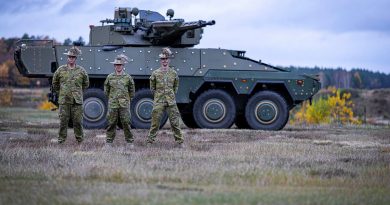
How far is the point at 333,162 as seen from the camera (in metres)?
13.6

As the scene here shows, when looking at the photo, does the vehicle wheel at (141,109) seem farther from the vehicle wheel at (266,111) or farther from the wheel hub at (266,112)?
the wheel hub at (266,112)

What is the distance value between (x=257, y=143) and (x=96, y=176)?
6911mm

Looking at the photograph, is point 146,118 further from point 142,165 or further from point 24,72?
point 142,165

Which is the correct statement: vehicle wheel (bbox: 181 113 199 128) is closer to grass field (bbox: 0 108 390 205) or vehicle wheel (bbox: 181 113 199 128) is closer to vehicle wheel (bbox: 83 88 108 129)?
vehicle wheel (bbox: 83 88 108 129)

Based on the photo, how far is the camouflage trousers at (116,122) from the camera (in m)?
16.6

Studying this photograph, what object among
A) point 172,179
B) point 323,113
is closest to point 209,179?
point 172,179

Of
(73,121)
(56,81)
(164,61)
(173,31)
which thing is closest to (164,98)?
(164,61)

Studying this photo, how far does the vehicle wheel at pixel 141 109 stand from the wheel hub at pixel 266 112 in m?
2.89

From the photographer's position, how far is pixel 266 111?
79.3 feet

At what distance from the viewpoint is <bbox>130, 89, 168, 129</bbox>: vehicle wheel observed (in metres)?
23.3

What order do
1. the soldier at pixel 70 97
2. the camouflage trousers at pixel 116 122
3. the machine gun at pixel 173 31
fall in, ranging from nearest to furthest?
the camouflage trousers at pixel 116 122, the soldier at pixel 70 97, the machine gun at pixel 173 31

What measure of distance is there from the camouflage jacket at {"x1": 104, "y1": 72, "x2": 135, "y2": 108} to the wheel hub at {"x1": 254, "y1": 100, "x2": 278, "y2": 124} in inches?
306

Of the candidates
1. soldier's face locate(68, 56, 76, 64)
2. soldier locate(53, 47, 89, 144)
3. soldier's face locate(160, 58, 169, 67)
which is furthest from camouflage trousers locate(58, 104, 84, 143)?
soldier's face locate(160, 58, 169, 67)

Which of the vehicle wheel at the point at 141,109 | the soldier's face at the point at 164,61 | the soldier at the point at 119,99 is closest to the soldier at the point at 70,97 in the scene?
the soldier at the point at 119,99
